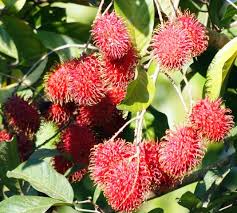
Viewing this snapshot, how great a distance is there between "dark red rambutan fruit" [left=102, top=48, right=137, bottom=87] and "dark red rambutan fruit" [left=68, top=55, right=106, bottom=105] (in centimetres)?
3

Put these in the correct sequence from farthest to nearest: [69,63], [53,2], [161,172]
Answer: [53,2], [69,63], [161,172]

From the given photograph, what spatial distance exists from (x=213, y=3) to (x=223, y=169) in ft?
1.37

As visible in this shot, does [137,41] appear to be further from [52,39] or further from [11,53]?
[11,53]

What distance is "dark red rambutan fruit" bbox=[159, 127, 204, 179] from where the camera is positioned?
5.75 feet

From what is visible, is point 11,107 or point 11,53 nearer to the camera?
point 11,107

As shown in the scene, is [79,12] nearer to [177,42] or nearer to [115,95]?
[115,95]

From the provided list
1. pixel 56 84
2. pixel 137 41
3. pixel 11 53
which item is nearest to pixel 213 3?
pixel 137 41

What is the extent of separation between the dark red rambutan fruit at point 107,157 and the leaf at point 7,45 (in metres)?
0.63

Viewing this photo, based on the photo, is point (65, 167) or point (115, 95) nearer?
point (115, 95)

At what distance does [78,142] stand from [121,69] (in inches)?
10.8

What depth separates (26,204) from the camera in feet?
6.31

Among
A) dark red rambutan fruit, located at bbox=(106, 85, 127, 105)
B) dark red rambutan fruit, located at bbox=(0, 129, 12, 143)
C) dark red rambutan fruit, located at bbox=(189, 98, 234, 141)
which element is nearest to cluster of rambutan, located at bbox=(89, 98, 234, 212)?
dark red rambutan fruit, located at bbox=(189, 98, 234, 141)

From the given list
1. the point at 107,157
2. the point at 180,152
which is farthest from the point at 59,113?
the point at 180,152

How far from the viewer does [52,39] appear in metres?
2.22
